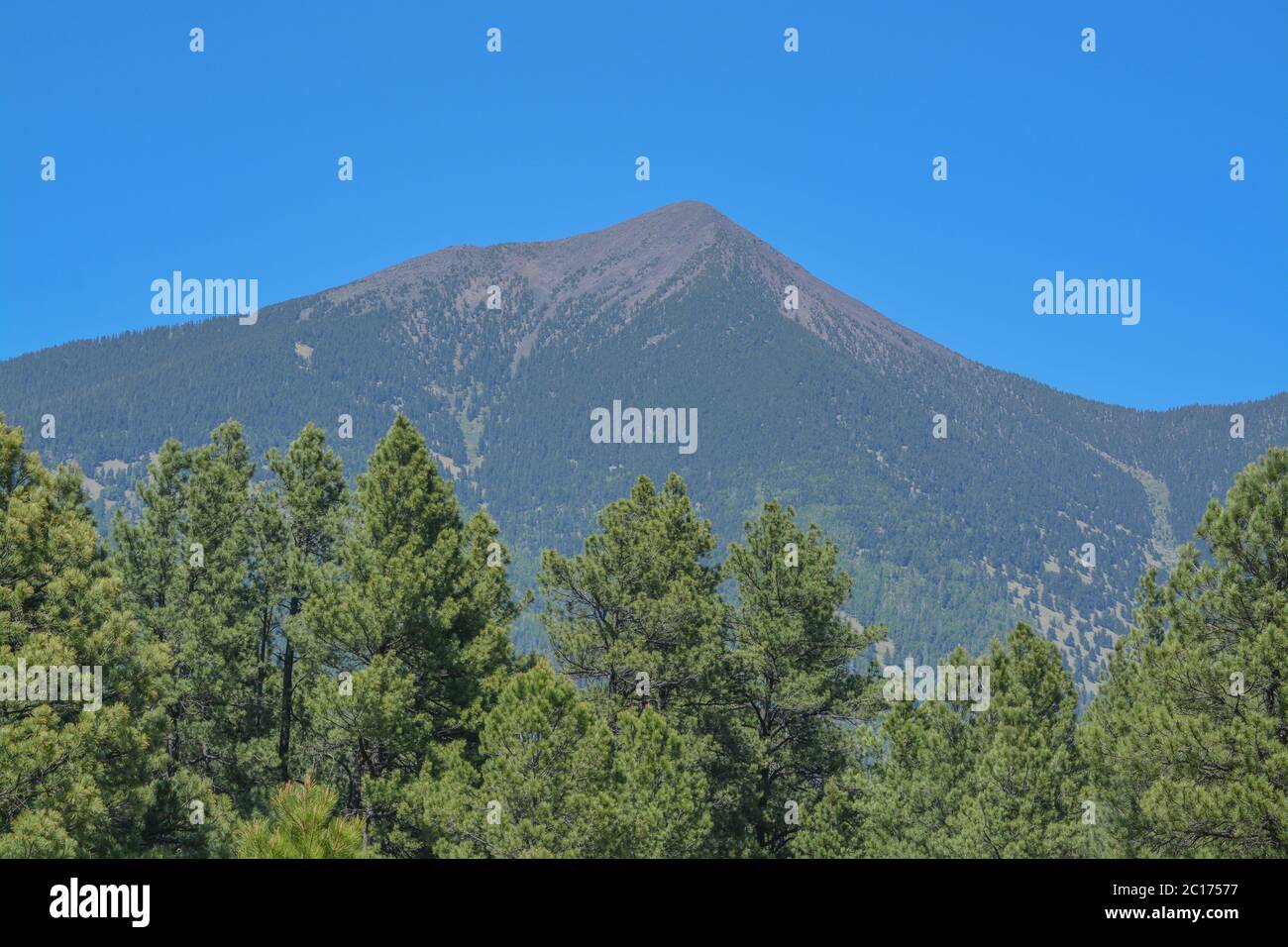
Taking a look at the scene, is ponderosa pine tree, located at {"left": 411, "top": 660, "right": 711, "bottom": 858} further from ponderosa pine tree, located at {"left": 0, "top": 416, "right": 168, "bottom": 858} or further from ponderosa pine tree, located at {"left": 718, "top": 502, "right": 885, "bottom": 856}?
ponderosa pine tree, located at {"left": 0, "top": 416, "right": 168, "bottom": 858}

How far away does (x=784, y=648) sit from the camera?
3438cm

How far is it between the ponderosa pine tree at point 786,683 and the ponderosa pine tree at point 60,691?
16467mm

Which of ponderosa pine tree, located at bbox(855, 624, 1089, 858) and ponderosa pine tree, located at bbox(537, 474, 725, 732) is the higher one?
ponderosa pine tree, located at bbox(537, 474, 725, 732)

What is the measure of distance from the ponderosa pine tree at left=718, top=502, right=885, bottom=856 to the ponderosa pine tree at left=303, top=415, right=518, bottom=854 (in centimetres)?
753

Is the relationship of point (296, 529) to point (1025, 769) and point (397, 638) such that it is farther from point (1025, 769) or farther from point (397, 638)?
point (1025, 769)

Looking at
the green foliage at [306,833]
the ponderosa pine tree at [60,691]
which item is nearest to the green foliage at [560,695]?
the ponderosa pine tree at [60,691]

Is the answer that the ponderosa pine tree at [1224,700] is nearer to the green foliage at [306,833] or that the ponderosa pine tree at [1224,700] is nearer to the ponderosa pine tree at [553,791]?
the ponderosa pine tree at [553,791]

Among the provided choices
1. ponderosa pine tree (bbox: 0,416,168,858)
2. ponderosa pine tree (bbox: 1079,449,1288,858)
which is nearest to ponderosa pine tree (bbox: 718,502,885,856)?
ponderosa pine tree (bbox: 1079,449,1288,858)

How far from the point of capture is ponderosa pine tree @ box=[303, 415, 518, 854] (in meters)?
28.6

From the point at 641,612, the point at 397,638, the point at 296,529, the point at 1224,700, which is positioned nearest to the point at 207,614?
the point at 296,529

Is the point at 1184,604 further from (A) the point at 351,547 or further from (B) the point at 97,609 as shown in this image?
(B) the point at 97,609

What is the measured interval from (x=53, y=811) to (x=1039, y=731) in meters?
23.7

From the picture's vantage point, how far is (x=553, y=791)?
25.9m

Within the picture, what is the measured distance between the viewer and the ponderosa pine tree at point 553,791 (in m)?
25.6
